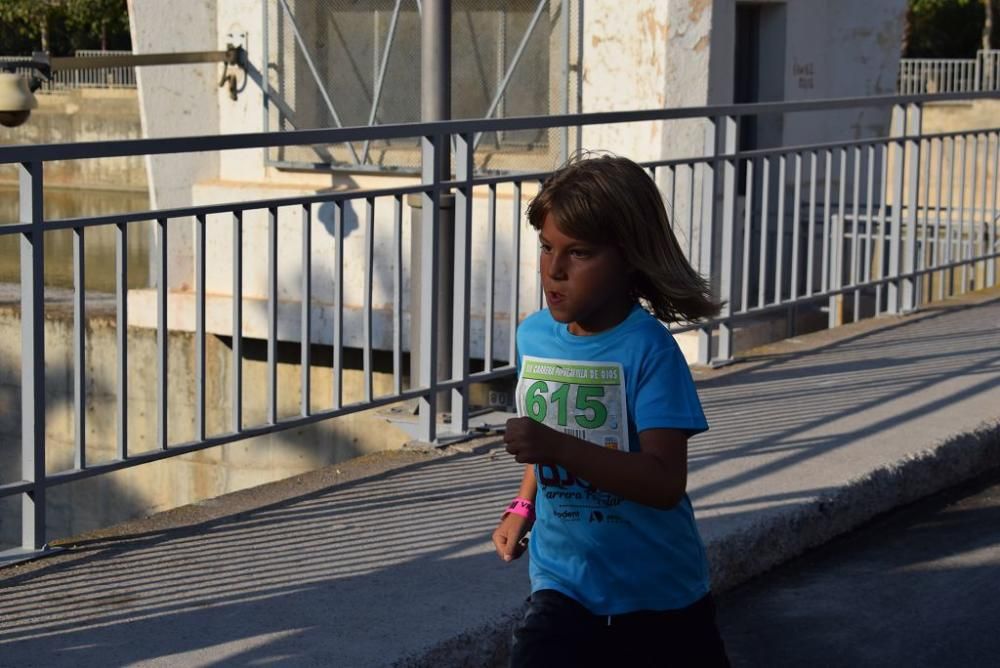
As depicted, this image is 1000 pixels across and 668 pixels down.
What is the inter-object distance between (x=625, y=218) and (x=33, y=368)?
2696 millimetres

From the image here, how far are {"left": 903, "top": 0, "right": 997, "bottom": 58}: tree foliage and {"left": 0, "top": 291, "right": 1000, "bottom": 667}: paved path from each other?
38.1m

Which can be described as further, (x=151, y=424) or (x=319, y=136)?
(x=151, y=424)

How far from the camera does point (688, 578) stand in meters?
2.70

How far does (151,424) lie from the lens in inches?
547

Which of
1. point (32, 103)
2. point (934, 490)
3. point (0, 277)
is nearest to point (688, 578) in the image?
point (934, 490)

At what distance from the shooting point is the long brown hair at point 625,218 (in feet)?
8.54

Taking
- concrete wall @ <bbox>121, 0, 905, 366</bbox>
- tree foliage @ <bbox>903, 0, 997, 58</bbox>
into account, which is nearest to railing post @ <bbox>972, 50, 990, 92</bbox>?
tree foliage @ <bbox>903, 0, 997, 58</bbox>

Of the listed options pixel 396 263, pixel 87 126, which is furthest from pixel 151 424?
pixel 87 126

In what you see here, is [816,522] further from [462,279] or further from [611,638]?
[611,638]

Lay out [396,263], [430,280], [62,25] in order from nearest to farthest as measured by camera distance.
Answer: [430,280] → [396,263] → [62,25]

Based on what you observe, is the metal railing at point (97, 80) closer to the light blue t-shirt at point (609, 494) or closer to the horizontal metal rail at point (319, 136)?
the horizontal metal rail at point (319, 136)

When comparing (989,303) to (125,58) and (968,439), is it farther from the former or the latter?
(125,58)

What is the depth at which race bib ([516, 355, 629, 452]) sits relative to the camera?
263 centimetres

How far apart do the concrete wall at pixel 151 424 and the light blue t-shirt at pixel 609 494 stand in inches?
408
